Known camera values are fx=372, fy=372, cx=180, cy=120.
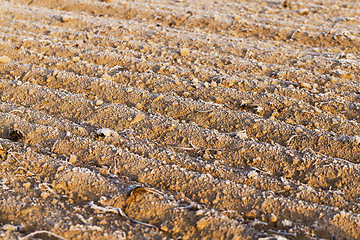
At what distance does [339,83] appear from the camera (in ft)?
10.8

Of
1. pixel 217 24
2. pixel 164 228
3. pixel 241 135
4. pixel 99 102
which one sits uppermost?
pixel 217 24

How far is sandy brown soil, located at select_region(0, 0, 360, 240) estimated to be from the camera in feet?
6.44

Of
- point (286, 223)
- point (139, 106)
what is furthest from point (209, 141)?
point (286, 223)

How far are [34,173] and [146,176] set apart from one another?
0.68 metres

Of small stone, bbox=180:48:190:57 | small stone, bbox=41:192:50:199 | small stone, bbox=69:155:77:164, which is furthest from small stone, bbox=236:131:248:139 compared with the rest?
small stone, bbox=180:48:190:57

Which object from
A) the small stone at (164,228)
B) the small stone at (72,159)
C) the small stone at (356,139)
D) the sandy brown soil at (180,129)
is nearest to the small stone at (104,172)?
the sandy brown soil at (180,129)

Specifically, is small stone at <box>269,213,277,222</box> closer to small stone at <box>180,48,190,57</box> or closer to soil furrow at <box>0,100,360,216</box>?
soil furrow at <box>0,100,360,216</box>

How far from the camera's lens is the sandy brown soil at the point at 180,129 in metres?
1.96

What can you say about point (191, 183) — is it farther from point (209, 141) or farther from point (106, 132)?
point (106, 132)

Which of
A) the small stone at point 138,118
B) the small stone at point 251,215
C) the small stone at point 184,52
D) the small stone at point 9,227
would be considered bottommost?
the small stone at point 251,215

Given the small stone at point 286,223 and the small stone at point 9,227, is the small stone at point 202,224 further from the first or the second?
the small stone at point 9,227

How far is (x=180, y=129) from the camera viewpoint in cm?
270

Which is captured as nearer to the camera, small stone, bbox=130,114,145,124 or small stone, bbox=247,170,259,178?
small stone, bbox=247,170,259,178

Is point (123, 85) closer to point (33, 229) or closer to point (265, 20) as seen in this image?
point (33, 229)
